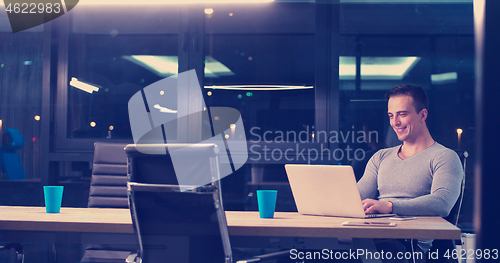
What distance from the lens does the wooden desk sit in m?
1.49

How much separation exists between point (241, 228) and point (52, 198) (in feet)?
3.23

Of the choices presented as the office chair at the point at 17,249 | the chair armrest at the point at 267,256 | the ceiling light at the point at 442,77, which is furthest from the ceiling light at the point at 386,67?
the office chair at the point at 17,249

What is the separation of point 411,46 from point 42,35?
3.31m

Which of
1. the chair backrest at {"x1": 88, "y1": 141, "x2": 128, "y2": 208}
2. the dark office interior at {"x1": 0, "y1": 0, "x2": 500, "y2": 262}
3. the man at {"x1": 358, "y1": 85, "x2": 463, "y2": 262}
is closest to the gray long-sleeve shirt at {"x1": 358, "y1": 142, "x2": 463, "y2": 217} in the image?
the man at {"x1": 358, "y1": 85, "x2": 463, "y2": 262}

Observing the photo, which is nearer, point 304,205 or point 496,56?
point 496,56

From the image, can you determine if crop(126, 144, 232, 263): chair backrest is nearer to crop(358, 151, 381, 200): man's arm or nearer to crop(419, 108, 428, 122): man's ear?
crop(358, 151, 381, 200): man's arm

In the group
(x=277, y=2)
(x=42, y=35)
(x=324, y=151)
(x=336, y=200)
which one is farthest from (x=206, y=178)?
(x=42, y=35)

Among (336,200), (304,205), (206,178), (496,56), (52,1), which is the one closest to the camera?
(496,56)

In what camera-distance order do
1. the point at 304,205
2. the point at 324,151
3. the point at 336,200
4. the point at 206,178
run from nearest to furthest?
1. the point at 206,178
2. the point at 336,200
3. the point at 304,205
4. the point at 324,151

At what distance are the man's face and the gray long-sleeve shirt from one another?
0.11m

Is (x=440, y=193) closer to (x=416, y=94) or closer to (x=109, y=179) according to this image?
(x=416, y=94)

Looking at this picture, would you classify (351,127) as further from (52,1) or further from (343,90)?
(52,1)

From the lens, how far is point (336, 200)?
177 centimetres

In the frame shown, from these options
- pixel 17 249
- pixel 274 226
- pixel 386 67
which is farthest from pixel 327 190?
pixel 386 67
